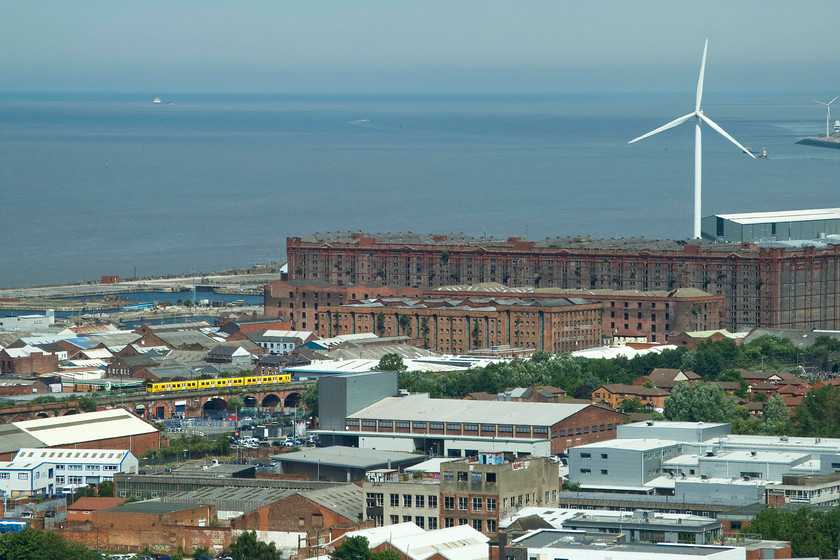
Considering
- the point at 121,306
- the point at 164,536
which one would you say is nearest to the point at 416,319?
the point at 121,306

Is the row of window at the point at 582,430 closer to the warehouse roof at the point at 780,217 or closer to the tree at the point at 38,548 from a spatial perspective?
the tree at the point at 38,548

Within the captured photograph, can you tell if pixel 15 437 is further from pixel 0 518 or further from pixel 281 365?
pixel 281 365

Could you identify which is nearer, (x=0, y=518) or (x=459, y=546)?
(x=459, y=546)

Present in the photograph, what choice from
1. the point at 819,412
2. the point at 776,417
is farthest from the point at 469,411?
the point at 819,412

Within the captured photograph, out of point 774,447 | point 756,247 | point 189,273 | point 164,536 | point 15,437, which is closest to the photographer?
point 164,536

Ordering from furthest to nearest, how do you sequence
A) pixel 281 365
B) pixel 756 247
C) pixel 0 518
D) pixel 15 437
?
1. pixel 756 247
2. pixel 281 365
3. pixel 15 437
4. pixel 0 518

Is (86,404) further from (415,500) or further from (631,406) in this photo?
(415,500)

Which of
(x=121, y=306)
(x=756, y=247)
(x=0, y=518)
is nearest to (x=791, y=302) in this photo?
(x=756, y=247)
